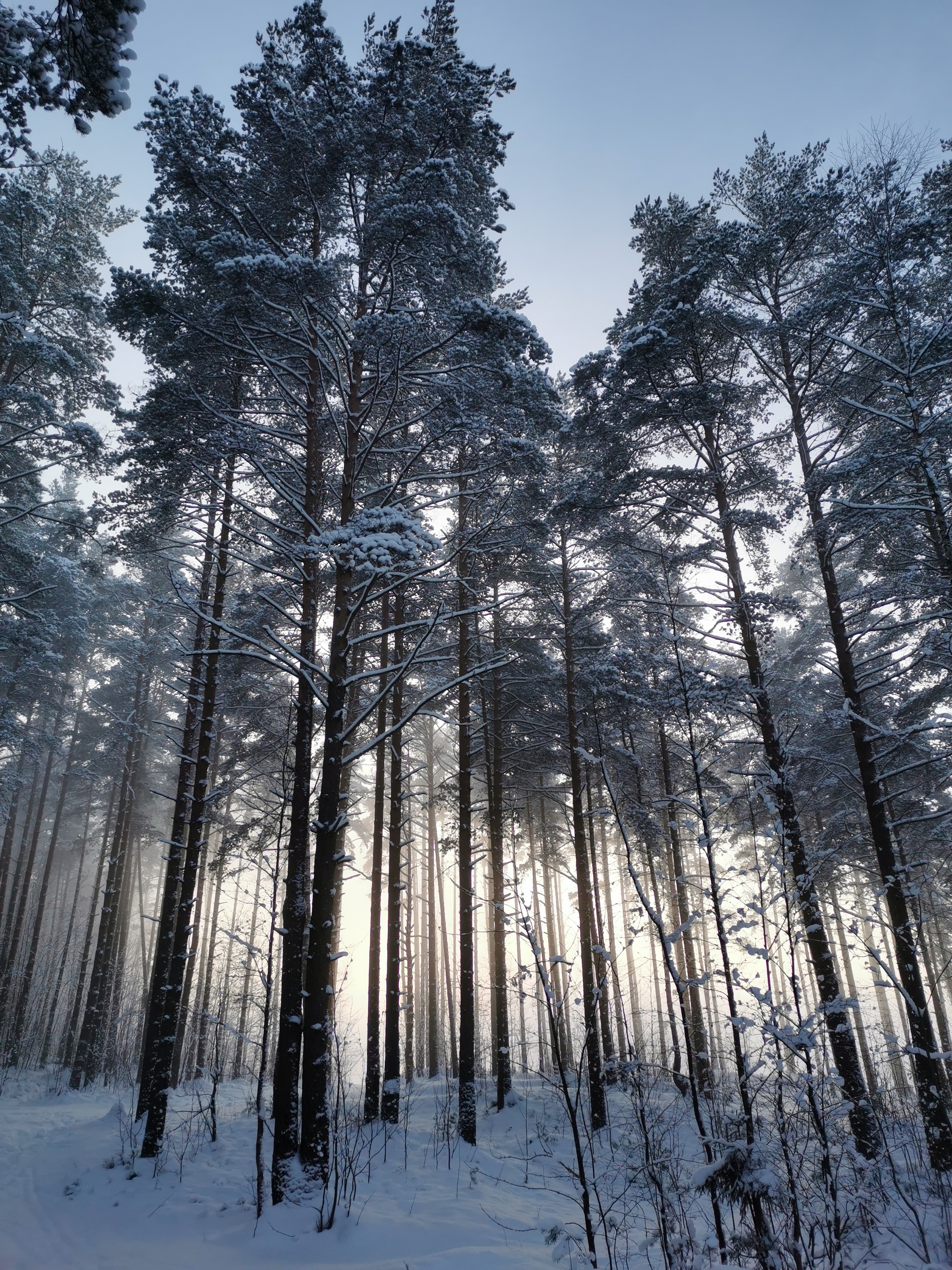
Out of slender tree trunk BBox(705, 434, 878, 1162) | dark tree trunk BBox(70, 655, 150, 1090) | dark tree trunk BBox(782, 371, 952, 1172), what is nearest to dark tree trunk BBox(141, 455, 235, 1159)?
dark tree trunk BBox(70, 655, 150, 1090)

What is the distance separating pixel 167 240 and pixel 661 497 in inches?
340

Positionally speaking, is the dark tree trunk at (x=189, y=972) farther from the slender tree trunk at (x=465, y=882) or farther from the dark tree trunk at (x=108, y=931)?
the slender tree trunk at (x=465, y=882)

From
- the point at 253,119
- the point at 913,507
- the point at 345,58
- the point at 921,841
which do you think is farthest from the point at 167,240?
the point at 921,841

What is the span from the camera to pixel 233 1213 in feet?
20.5

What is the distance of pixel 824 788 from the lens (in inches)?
635

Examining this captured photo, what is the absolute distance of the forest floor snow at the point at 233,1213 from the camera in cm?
524

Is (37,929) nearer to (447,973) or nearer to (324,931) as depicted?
(447,973)

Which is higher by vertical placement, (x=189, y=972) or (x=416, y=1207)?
(x=189, y=972)

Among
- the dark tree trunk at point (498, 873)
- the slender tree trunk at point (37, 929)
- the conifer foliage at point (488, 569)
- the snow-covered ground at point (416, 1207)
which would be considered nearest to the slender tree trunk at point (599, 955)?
the conifer foliage at point (488, 569)

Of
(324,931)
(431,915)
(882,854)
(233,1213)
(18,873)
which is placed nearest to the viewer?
(324,931)

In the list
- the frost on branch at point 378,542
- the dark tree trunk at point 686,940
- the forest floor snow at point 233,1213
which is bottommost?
the forest floor snow at point 233,1213

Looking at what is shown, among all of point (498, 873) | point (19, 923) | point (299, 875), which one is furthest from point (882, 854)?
point (19, 923)

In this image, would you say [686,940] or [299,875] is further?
[686,940]

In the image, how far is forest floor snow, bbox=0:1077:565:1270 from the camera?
5.24m
